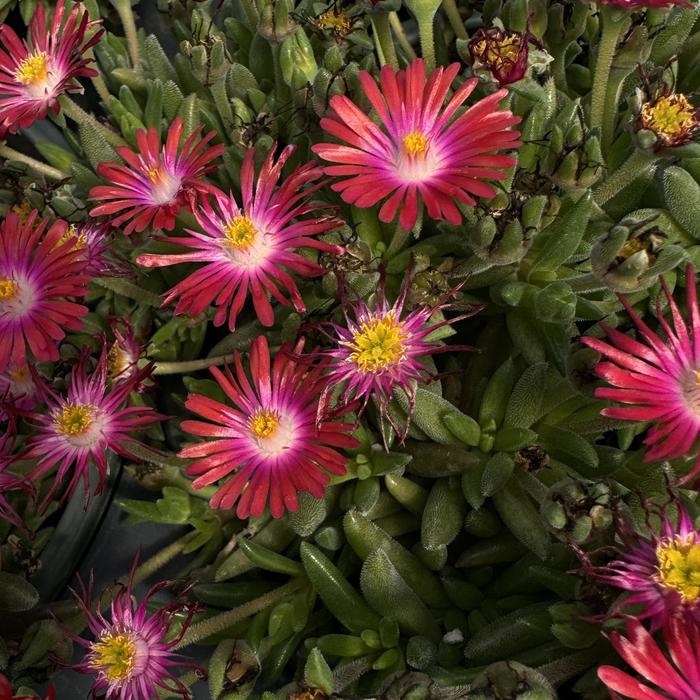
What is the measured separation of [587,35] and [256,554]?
822 millimetres

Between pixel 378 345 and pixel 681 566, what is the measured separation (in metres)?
0.32

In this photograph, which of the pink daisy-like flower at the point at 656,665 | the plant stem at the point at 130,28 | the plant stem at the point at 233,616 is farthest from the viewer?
the plant stem at the point at 130,28

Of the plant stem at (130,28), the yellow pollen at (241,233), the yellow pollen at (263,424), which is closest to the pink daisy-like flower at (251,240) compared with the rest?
the yellow pollen at (241,233)

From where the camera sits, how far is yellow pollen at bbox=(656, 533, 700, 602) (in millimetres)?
555

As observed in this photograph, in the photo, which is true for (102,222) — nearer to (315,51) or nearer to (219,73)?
(219,73)

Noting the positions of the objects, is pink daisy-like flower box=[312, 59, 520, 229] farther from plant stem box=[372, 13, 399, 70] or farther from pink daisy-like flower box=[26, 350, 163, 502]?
pink daisy-like flower box=[26, 350, 163, 502]

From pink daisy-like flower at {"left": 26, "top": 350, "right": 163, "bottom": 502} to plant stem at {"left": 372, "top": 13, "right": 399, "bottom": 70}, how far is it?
18.9 inches

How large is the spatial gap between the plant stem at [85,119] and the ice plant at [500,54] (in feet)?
1.68

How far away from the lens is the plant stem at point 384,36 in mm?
835

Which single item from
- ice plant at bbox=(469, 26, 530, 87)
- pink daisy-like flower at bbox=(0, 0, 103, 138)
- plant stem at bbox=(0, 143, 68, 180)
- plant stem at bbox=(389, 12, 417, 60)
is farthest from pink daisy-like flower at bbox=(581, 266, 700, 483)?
plant stem at bbox=(0, 143, 68, 180)

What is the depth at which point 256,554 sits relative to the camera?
77 centimetres

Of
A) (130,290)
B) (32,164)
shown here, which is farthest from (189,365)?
(32,164)

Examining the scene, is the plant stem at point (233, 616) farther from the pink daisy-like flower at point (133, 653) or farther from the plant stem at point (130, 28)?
the plant stem at point (130, 28)

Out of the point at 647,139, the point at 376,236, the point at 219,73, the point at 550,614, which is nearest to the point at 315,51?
the point at 219,73
